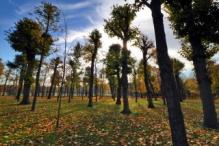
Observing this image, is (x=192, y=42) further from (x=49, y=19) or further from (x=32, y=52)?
(x=32, y=52)

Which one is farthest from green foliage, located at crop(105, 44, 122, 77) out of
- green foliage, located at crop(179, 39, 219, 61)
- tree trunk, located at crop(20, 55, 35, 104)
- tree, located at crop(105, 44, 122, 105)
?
tree trunk, located at crop(20, 55, 35, 104)

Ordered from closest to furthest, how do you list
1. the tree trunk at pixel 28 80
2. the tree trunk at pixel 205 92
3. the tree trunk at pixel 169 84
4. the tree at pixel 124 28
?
the tree trunk at pixel 169 84, the tree trunk at pixel 205 92, the tree at pixel 124 28, the tree trunk at pixel 28 80

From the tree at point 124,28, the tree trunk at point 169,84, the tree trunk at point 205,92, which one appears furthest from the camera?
the tree at point 124,28

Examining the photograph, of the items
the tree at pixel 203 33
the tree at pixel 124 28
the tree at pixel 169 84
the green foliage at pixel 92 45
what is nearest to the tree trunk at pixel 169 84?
the tree at pixel 169 84

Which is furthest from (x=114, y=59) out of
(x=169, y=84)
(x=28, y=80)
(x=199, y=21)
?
(x=28, y=80)

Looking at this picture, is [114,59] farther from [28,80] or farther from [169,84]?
[28,80]

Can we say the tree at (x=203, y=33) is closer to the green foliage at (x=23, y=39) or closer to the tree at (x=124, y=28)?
the tree at (x=124, y=28)

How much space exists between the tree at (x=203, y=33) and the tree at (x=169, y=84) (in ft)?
15.4

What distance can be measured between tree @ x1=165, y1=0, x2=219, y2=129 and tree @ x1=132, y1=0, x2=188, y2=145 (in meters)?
4.69

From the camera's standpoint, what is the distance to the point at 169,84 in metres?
3.79

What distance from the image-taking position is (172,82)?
12.4ft

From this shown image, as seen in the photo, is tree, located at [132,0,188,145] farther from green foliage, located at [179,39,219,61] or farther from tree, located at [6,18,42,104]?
tree, located at [6,18,42,104]

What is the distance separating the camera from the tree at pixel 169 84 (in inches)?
141

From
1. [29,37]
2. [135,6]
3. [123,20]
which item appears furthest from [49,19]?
[135,6]
